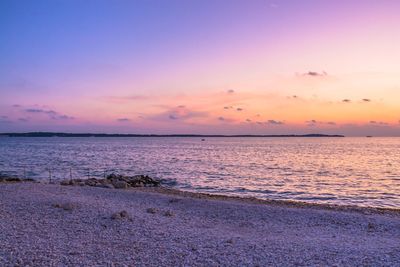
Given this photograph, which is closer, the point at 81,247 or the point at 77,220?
the point at 81,247

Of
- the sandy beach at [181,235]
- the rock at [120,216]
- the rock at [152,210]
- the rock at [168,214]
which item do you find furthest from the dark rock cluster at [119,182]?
the rock at [120,216]

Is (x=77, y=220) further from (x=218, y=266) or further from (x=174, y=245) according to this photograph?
(x=218, y=266)

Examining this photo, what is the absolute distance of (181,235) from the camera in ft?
44.8

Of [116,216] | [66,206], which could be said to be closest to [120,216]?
[116,216]

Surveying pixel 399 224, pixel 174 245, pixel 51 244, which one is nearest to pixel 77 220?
pixel 51 244

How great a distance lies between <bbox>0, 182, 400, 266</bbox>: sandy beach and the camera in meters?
10.8

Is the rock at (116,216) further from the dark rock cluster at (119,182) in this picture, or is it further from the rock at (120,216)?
the dark rock cluster at (119,182)

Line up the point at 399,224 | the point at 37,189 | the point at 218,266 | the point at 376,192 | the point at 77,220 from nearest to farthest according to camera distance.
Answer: the point at 218,266 < the point at 77,220 < the point at 399,224 < the point at 37,189 < the point at 376,192

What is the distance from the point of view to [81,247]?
11.8 m

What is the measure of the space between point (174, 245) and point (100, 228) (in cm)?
347

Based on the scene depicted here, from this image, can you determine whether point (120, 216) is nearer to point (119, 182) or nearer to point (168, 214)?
point (168, 214)

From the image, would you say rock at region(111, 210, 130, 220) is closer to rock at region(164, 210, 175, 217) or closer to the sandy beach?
the sandy beach

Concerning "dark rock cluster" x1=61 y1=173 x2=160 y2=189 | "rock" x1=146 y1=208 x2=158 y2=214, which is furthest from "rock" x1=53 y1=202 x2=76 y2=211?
"dark rock cluster" x1=61 y1=173 x2=160 y2=189

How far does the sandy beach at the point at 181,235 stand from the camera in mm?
10797
